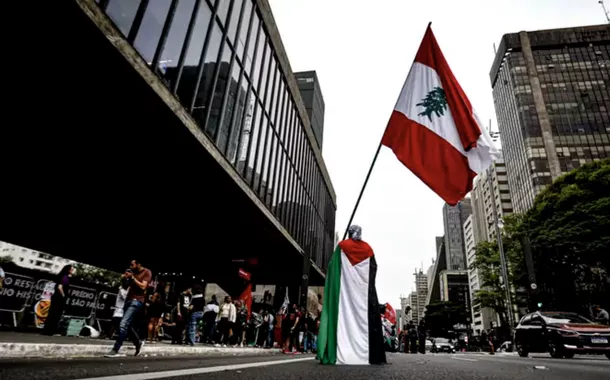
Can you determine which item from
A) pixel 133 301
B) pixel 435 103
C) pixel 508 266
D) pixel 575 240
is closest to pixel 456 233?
pixel 508 266

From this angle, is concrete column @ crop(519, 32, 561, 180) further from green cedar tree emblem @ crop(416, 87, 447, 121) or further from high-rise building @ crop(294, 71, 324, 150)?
green cedar tree emblem @ crop(416, 87, 447, 121)

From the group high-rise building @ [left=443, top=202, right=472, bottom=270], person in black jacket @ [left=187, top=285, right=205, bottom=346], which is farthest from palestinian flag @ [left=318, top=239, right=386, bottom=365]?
high-rise building @ [left=443, top=202, right=472, bottom=270]

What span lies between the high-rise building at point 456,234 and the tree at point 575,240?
126 meters

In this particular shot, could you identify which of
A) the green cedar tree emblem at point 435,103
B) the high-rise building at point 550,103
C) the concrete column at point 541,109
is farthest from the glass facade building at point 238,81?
the high-rise building at point 550,103

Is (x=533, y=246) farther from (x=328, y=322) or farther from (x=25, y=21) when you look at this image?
(x=25, y=21)

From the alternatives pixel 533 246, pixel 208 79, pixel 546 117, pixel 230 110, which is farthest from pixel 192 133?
pixel 546 117

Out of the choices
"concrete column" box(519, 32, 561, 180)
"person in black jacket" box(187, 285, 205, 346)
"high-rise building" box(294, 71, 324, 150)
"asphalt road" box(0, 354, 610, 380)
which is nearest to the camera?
"asphalt road" box(0, 354, 610, 380)

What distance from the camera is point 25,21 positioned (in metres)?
6.98

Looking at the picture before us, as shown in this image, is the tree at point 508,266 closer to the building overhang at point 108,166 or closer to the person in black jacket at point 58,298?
the building overhang at point 108,166

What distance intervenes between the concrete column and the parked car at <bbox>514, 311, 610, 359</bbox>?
55729 mm

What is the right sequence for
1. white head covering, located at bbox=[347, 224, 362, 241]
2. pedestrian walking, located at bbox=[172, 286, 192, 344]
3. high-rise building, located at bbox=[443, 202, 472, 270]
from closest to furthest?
white head covering, located at bbox=[347, 224, 362, 241] < pedestrian walking, located at bbox=[172, 286, 192, 344] < high-rise building, located at bbox=[443, 202, 472, 270]

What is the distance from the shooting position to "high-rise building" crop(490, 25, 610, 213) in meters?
60.3

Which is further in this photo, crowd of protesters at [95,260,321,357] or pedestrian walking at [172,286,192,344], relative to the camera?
pedestrian walking at [172,286,192,344]

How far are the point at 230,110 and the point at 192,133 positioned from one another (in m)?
3.95
